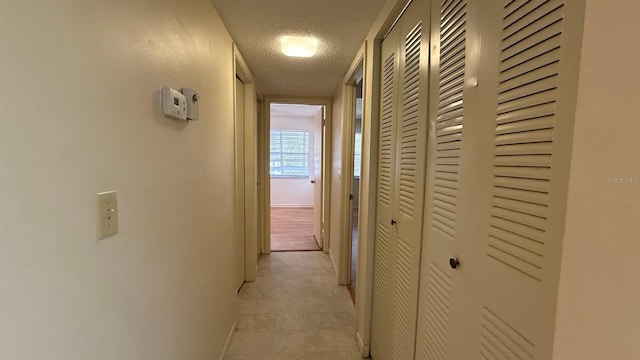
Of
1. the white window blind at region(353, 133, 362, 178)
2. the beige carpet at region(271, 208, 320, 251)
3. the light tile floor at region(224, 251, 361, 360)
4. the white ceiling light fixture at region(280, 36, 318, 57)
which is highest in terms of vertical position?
the white ceiling light fixture at region(280, 36, 318, 57)

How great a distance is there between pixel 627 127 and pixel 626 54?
0.12 m

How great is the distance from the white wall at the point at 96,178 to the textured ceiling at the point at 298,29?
379mm

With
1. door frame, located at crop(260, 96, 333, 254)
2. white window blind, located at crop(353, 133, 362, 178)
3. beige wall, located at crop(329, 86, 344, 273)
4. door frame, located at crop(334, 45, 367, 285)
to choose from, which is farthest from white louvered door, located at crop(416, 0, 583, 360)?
door frame, located at crop(260, 96, 333, 254)

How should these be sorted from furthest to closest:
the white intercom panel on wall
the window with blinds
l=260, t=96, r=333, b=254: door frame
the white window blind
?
the window with blinds
l=260, t=96, r=333, b=254: door frame
the white window blind
the white intercom panel on wall

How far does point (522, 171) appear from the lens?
618 mm

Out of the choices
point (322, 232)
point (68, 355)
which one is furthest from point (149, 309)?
point (322, 232)

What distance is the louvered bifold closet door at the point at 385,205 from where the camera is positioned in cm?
146

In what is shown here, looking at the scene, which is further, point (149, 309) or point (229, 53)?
point (229, 53)

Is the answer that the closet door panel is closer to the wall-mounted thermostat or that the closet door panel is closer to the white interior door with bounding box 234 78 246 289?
the wall-mounted thermostat

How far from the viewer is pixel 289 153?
6.95 metres

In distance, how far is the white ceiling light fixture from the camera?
1.87 metres

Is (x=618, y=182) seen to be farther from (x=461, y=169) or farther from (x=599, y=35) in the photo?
(x=461, y=169)

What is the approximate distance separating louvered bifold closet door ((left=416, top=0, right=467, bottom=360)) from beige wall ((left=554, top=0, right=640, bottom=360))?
37 centimetres

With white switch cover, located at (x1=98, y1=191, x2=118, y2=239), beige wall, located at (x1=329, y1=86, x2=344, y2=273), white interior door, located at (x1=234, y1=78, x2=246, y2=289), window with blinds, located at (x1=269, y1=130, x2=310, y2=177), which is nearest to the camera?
white switch cover, located at (x1=98, y1=191, x2=118, y2=239)
